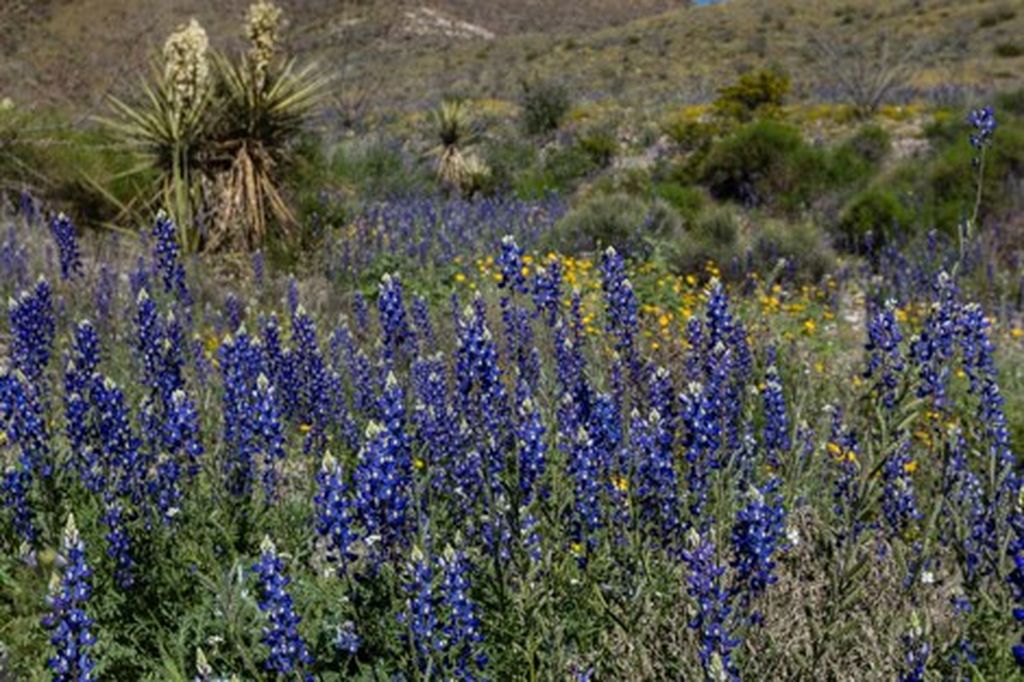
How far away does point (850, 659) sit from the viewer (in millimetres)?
3119

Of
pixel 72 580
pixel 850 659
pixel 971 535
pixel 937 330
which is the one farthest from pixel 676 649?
pixel 72 580

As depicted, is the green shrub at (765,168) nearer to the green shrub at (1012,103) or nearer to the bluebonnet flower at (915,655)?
the green shrub at (1012,103)

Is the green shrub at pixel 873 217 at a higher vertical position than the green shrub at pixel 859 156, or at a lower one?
lower

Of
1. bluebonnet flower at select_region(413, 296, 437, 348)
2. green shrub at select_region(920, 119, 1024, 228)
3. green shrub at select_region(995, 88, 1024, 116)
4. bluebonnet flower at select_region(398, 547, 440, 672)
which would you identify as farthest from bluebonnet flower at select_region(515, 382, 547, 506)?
green shrub at select_region(995, 88, 1024, 116)

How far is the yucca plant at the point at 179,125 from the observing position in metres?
10.1

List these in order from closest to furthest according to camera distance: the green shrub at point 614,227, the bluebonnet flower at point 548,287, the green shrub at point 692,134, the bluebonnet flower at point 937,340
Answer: the bluebonnet flower at point 937,340, the bluebonnet flower at point 548,287, the green shrub at point 614,227, the green shrub at point 692,134

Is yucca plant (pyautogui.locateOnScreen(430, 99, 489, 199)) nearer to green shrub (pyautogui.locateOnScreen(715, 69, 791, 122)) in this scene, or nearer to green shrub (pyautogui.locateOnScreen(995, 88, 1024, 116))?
green shrub (pyautogui.locateOnScreen(715, 69, 791, 122))

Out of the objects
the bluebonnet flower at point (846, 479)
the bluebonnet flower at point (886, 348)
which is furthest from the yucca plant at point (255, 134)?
the bluebonnet flower at point (886, 348)

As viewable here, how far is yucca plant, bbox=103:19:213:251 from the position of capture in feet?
33.0

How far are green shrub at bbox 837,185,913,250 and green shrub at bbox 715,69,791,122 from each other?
7638 mm

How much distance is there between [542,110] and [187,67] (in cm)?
1139

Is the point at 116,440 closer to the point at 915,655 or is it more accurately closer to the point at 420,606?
the point at 420,606

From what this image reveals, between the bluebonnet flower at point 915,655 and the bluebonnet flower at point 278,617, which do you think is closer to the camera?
the bluebonnet flower at point 915,655

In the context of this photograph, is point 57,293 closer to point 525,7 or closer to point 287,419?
point 287,419
